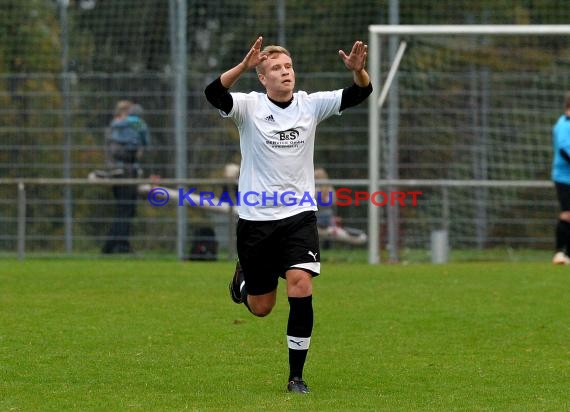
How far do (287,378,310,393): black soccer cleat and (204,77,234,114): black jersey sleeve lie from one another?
1.62 metres

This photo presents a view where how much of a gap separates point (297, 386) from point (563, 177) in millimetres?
9412

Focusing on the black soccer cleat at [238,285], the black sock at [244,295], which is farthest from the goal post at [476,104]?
the black sock at [244,295]

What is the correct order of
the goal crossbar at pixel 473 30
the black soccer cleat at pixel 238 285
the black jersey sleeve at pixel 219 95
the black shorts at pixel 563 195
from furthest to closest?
the goal crossbar at pixel 473 30, the black shorts at pixel 563 195, the black soccer cleat at pixel 238 285, the black jersey sleeve at pixel 219 95

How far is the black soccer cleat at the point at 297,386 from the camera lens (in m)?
7.63

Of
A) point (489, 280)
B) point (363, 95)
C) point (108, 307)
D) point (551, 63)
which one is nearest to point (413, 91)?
point (551, 63)

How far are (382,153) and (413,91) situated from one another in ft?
3.14

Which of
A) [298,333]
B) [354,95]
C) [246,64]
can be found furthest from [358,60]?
[298,333]

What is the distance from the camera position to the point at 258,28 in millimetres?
19609

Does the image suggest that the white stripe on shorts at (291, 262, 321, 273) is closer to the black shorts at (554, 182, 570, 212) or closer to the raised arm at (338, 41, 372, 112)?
the raised arm at (338, 41, 372, 112)

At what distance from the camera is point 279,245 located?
7.99 metres

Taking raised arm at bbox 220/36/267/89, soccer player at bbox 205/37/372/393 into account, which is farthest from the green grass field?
raised arm at bbox 220/36/267/89

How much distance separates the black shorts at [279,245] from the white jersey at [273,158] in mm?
56

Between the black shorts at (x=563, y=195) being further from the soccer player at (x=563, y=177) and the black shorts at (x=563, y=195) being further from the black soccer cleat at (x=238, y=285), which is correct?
the black soccer cleat at (x=238, y=285)

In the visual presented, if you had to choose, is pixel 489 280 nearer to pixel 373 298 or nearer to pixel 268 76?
pixel 373 298
